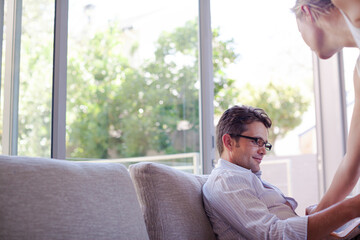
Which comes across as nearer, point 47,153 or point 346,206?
point 346,206

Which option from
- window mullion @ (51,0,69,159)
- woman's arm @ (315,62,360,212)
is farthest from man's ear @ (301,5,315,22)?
window mullion @ (51,0,69,159)

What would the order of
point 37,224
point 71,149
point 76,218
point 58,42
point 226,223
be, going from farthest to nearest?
point 71,149
point 58,42
point 226,223
point 76,218
point 37,224

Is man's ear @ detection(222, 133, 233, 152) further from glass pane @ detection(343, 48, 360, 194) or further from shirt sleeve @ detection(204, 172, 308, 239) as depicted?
glass pane @ detection(343, 48, 360, 194)

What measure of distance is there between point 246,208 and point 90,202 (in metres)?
0.64

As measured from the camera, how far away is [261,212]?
173cm

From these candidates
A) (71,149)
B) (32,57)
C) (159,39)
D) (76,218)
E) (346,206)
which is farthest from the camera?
(159,39)

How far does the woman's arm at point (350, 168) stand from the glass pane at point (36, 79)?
149 cm

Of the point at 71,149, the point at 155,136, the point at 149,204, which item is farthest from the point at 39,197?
the point at 155,136

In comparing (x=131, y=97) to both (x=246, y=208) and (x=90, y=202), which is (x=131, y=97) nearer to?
(x=246, y=208)

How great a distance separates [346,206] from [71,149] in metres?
2.10

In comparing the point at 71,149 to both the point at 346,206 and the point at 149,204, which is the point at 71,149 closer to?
the point at 149,204

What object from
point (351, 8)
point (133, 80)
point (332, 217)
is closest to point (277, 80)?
point (133, 80)

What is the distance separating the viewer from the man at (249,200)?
5.32ft

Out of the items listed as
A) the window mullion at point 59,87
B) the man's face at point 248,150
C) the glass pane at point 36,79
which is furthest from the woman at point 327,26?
the glass pane at point 36,79
